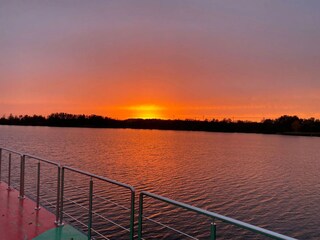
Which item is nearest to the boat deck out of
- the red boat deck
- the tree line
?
the red boat deck

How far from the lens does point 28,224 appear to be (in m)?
3.65

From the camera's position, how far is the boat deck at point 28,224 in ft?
10.8

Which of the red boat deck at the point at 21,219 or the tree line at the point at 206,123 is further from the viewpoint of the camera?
the tree line at the point at 206,123

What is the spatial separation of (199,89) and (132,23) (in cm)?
1216

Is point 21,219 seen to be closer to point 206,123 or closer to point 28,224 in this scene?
point 28,224

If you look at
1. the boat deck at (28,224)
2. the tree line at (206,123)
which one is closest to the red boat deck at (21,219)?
the boat deck at (28,224)

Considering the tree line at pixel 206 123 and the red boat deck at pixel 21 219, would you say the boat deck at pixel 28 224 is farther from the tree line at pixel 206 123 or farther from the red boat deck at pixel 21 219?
the tree line at pixel 206 123

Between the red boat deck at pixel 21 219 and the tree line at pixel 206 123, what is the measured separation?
325ft

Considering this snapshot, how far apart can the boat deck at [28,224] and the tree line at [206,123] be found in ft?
325

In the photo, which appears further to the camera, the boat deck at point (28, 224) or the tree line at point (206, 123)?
the tree line at point (206, 123)

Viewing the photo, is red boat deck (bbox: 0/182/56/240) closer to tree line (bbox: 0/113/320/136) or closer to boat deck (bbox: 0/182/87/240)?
boat deck (bbox: 0/182/87/240)

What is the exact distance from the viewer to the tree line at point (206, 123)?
102 m

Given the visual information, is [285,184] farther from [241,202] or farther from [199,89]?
[199,89]

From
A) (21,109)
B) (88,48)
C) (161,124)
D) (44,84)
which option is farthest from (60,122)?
(88,48)
